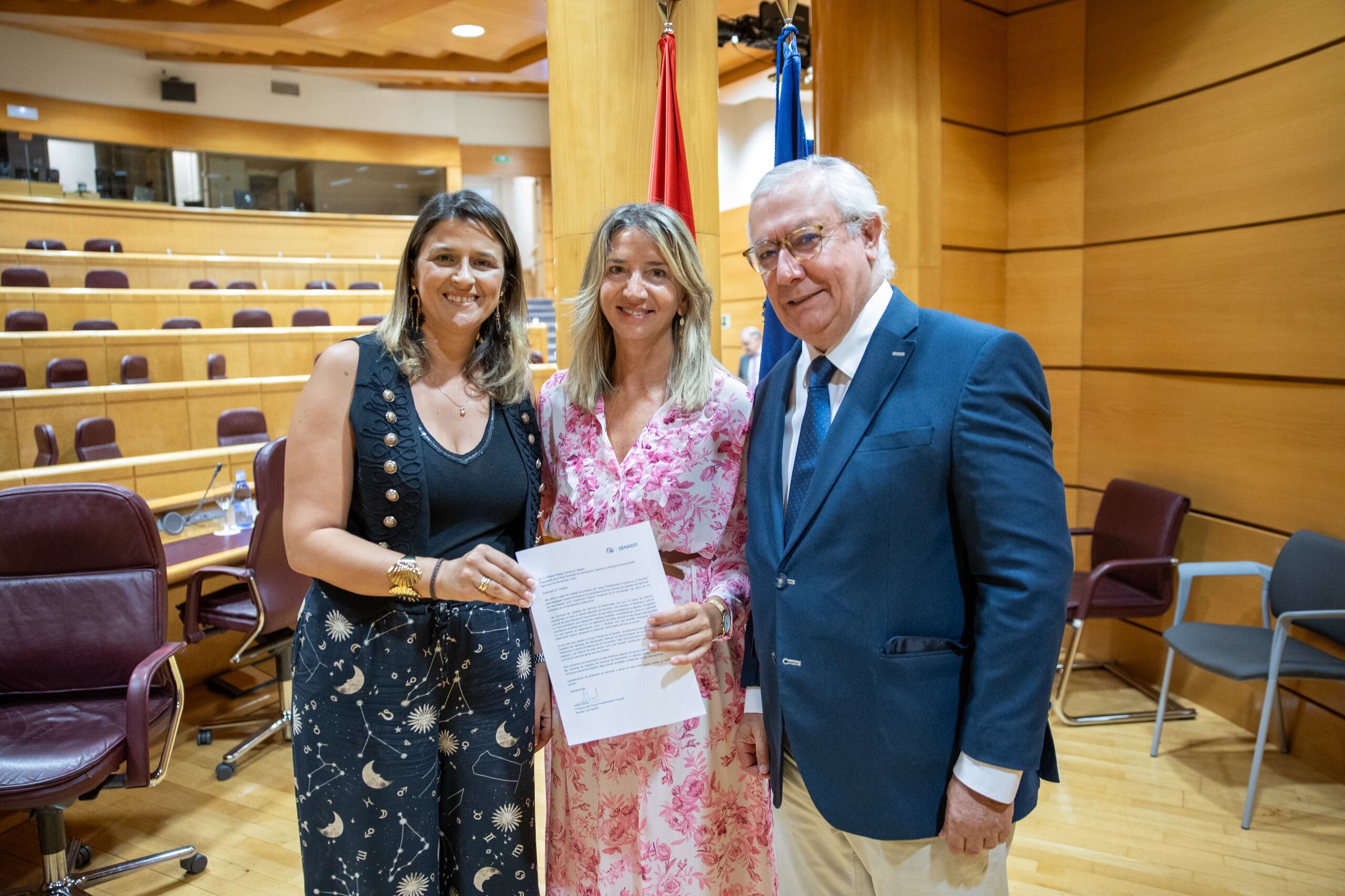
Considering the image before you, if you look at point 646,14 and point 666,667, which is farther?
point 646,14

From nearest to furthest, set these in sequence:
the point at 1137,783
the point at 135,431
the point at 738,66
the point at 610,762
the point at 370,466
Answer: the point at 370,466 < the point at 610,762 < the point at 1137,783 < the point at 135,431 < the point at 738,66

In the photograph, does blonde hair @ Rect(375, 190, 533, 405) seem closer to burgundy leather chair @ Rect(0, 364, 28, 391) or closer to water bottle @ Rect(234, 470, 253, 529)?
water bottle @ Rect(234, 470, 253, 529)

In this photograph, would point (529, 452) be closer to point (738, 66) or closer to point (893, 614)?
point (893, 614)

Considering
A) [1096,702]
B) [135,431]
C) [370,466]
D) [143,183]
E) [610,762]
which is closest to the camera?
[370,466]

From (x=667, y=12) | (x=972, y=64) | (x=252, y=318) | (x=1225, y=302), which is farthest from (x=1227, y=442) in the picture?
(x=252, y=318)

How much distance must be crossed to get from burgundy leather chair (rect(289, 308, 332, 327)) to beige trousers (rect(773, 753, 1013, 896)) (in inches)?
418

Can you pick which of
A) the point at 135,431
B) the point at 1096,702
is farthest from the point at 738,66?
the point at 1096,702

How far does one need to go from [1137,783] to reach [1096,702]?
0.72 meters

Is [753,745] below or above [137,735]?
above

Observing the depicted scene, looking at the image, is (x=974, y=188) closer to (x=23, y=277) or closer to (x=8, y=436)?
(x=8, y=436)

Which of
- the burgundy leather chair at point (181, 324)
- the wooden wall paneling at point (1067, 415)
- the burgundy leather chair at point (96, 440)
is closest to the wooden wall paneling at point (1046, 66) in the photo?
the wooden wall paneling at point (1067, 415)

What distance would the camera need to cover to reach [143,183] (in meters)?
13.5

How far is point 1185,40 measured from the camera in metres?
3.66

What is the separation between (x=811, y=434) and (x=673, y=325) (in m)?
0.51
